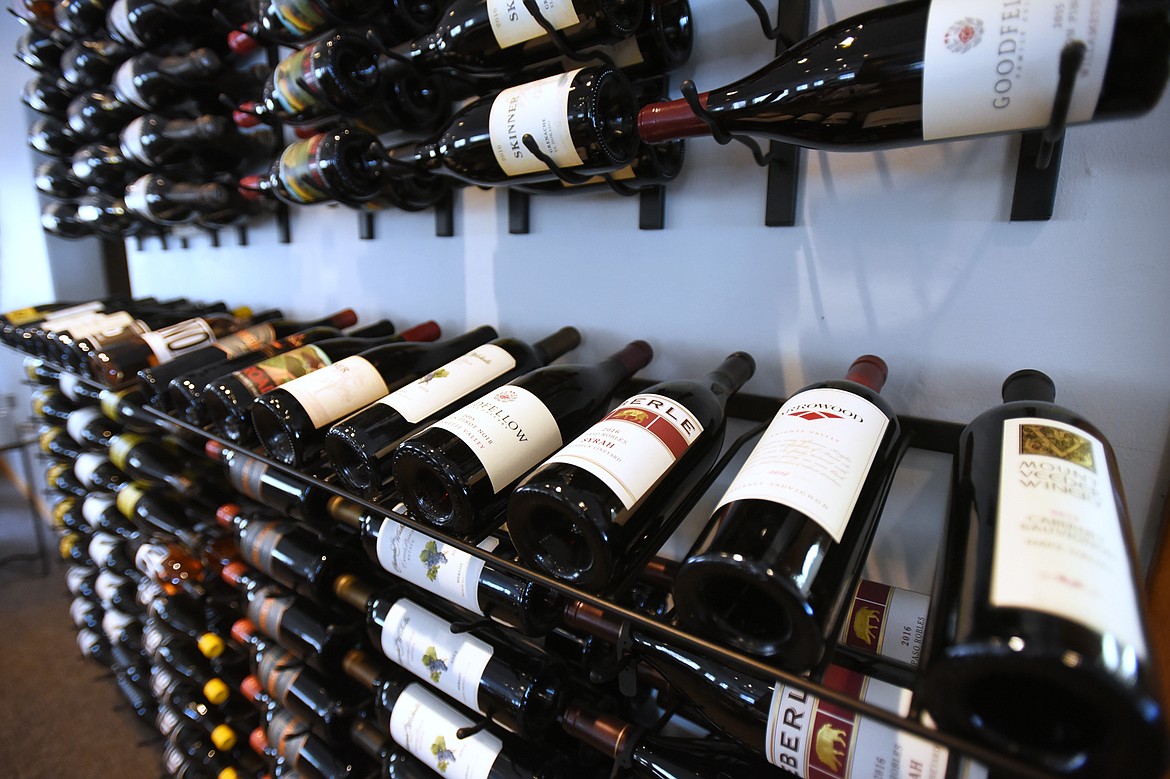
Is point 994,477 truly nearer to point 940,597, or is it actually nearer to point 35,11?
point 940,597

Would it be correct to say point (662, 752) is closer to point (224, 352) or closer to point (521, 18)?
point (521, 18)

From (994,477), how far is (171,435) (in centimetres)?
152

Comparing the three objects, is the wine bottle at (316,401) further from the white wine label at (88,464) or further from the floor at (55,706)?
the floor at (55,706)

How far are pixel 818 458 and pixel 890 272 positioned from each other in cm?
29

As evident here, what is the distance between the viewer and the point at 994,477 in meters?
0.36

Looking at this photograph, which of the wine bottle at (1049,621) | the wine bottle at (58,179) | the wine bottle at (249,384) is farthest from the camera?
the wine bottle at (58,179)


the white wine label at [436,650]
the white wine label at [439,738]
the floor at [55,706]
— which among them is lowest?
the floor at [55,706]

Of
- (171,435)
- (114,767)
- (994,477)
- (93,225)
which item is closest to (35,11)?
(93,225)

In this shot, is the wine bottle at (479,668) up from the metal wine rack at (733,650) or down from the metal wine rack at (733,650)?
down

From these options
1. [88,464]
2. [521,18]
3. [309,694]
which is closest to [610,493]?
[521,18]

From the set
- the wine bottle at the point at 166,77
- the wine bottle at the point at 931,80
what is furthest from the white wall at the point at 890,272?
the wine bottle at the point at 166,77

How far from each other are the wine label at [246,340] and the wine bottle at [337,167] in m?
0.29

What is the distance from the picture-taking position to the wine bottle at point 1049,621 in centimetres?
25

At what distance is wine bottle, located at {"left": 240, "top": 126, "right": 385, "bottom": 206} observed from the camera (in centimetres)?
81
